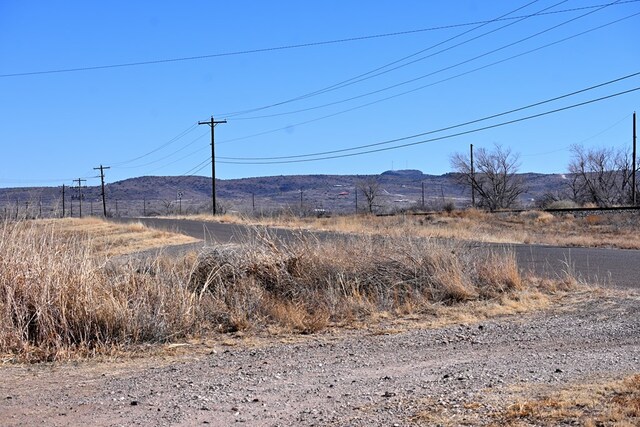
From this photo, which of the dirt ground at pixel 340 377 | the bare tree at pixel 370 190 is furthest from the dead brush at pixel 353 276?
the bare tree at pixel 370 190

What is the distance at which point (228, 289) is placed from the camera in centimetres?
1334

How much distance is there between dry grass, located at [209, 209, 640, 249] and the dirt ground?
17803mm

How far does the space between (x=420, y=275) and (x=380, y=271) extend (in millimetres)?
760

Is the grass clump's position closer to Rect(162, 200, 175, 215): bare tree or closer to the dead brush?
the dead brush

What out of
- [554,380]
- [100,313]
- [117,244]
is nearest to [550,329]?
[554,380]

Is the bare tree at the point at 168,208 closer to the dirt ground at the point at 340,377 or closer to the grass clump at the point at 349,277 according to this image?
the grass clump at the point at 349,277

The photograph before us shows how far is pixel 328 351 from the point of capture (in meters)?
9.65

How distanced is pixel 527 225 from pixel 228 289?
3403 centimetres

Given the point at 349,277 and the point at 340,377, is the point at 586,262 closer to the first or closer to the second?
the point at 349,277

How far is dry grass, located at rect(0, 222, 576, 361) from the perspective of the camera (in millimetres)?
10367

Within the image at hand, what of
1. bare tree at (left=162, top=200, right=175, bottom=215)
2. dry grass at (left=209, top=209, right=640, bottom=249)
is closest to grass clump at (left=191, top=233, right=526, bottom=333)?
dry grass at (left=209, top=209, right=640, bottom=249)

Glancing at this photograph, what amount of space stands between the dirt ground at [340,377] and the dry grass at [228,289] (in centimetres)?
76

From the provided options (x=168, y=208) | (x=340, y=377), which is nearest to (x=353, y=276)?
(x=340, y=377)

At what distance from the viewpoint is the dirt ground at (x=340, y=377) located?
22.0 feet
